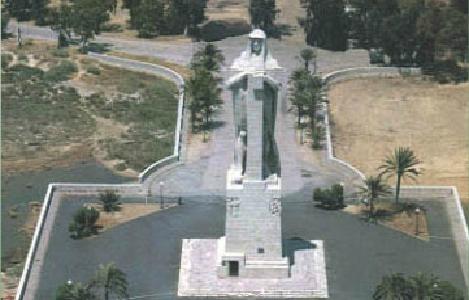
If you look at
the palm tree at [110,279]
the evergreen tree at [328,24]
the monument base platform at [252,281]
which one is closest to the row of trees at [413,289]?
the monument base platform at [252,281]

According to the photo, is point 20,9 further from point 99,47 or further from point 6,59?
point 6,59

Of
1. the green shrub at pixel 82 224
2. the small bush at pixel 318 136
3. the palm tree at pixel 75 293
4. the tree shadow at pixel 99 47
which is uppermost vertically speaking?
the tree shadow at pixel 99 47

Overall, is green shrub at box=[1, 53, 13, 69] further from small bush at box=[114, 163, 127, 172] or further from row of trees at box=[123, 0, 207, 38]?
small bush at box=[114, 163, 127, 172]

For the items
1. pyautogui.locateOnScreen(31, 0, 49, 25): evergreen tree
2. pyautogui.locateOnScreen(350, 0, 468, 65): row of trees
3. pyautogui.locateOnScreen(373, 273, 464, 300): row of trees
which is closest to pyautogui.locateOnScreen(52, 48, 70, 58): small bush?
pyautogui.locateOnScreen(31, 0, 49, 25): evergreen tree

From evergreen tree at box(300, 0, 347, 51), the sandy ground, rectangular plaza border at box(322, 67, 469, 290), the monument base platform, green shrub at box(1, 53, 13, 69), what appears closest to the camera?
the monument base platform

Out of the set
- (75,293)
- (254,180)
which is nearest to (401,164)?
(254,180)

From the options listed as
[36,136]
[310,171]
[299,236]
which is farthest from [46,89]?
[299,236]

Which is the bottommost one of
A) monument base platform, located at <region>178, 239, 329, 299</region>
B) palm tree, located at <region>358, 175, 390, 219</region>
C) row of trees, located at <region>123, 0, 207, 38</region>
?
monument base platform, located at <region>178, 239, 329, 299</region>

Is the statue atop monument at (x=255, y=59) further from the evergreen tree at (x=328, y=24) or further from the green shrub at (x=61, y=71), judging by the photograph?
the evergreen tree at (x=328, y=24)
